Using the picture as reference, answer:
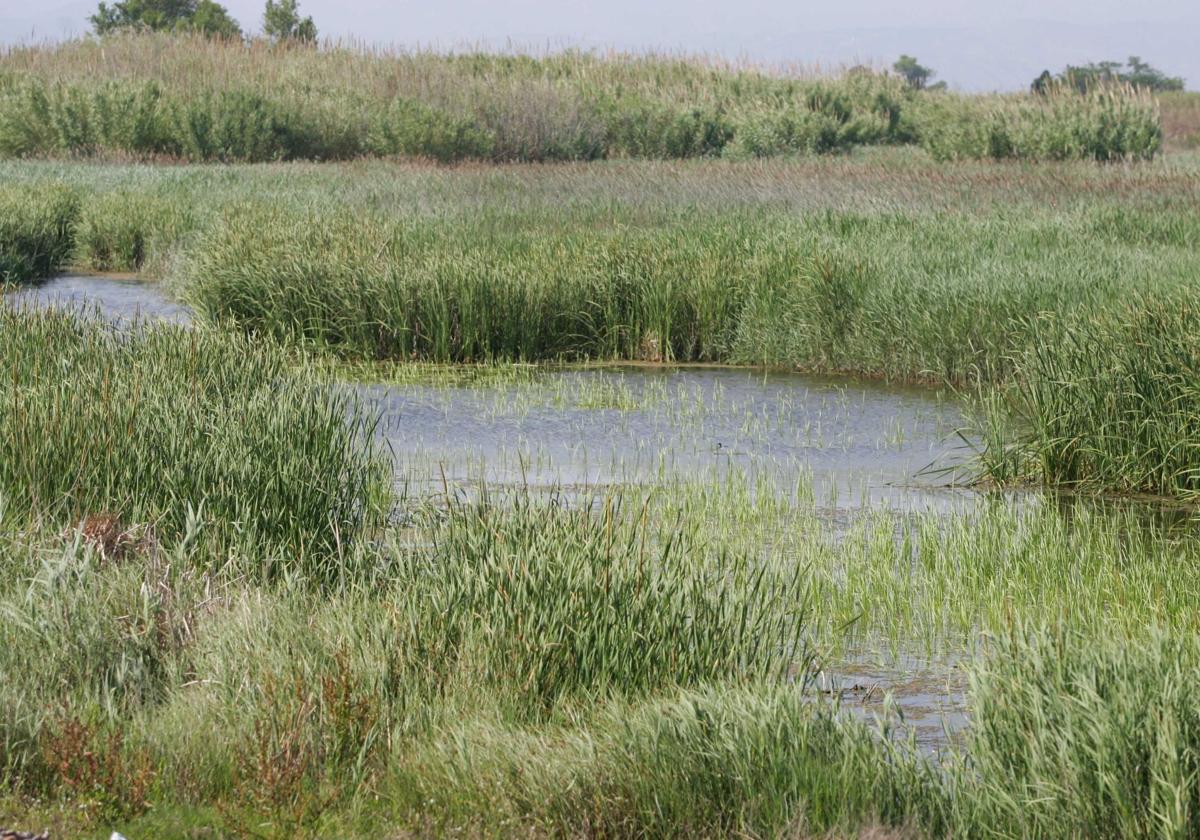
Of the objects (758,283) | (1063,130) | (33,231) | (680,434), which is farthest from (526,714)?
(1063,130)

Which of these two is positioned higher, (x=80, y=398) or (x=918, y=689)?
(x=80, y=398)

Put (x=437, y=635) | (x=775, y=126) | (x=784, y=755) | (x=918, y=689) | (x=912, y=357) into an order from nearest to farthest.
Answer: (x=784, y=755) < (x=437, y=635) < (x=918, y=689) < (x=912, y=357) < (x=775, y=126)

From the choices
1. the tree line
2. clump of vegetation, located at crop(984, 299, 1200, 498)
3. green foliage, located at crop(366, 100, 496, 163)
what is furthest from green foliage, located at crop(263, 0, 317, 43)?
clump of vegetation, located at crop(984, 299, 1200, 498)

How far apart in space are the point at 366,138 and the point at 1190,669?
26.2m

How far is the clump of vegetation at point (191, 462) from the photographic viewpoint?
18.7 feet

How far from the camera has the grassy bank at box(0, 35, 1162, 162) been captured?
26.9 metres

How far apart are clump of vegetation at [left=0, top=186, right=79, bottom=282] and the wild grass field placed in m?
0.07

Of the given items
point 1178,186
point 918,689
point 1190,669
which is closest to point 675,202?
point 1178,186

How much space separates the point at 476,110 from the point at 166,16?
858 inches

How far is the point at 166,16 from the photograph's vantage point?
154 ft

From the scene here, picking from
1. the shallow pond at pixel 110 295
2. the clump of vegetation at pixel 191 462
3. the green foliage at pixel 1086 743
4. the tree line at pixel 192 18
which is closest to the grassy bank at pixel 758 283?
the shallow pond at pixel 110 295

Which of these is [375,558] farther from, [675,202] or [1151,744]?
[675,202]

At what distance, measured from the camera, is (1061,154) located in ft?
→ 85.7

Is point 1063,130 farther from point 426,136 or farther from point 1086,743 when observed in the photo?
point 1086,743
